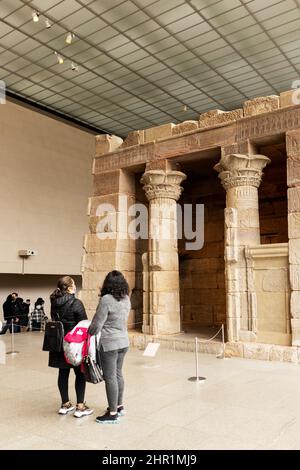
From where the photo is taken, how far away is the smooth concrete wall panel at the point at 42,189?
12.9 m

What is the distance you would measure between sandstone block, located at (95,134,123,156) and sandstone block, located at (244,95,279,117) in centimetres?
358

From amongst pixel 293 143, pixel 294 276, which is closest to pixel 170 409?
pixel 294 276

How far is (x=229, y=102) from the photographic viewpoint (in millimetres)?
14180

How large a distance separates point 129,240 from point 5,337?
417 centimetres

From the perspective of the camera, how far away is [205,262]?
11.7 meters

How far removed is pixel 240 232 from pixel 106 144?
14.3 feet

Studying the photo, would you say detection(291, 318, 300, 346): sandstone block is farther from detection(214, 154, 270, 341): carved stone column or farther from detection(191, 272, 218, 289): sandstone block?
detection(191, 272, 218, 289): sandstone block

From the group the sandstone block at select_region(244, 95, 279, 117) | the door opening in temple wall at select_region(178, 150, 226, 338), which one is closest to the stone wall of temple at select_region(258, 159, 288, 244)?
the door opening in temple wall at select_region(178, 150, 226, 338)

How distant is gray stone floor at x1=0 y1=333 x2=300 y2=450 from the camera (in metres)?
3.56

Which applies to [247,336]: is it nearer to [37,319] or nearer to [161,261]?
[161,261]

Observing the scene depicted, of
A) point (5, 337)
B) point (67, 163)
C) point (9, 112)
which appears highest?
point (9, 112)

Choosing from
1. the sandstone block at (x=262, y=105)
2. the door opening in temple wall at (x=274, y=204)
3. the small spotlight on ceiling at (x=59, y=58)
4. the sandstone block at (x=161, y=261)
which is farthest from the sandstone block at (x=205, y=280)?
the small spotlight on ceiling at (x=59, y=58)

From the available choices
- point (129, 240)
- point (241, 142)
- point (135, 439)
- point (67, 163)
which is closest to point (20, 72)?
point (67, 163)

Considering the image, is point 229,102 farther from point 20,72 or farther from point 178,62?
point 20,72
